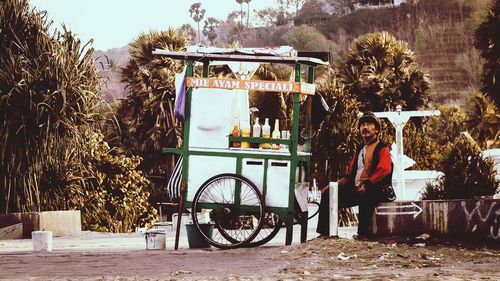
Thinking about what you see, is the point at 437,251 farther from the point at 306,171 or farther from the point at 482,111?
the point at 482,111

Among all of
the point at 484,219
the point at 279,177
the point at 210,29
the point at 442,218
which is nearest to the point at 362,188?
the point at 442,218

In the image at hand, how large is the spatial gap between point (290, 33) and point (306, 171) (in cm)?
14823

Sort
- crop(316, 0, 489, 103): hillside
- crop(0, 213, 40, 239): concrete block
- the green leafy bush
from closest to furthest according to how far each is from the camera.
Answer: crop(0, 213, 40, 239): concrete block < the green leafy bush < crop(316, 0, 489, 103): hillside

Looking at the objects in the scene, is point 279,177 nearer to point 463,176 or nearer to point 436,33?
point 463,176

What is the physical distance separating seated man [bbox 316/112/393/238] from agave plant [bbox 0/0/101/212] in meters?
7.01

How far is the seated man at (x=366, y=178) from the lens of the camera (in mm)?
13539

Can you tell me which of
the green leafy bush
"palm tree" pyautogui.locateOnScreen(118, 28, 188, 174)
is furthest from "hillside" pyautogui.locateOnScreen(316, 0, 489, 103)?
the green leafy bush

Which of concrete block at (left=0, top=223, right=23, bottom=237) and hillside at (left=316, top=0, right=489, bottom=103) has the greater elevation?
hillside at (left=316, top=0, right=489, bottom=103)

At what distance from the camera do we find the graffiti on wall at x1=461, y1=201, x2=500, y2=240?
42.7 feet

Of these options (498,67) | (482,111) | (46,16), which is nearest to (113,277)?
(46,16)

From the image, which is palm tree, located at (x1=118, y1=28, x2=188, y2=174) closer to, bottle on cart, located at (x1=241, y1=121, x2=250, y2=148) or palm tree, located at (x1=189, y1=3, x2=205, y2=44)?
bottle on cart, located at (x1=241, y1=121, x2=250, y2=148)

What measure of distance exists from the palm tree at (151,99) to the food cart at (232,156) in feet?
94.3

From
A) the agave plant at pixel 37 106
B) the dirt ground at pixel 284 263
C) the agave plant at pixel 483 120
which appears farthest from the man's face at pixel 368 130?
the agave plant at pixel 483 120

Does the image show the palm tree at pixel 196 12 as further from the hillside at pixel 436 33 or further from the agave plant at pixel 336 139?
the agave plant at pixel 336 139
